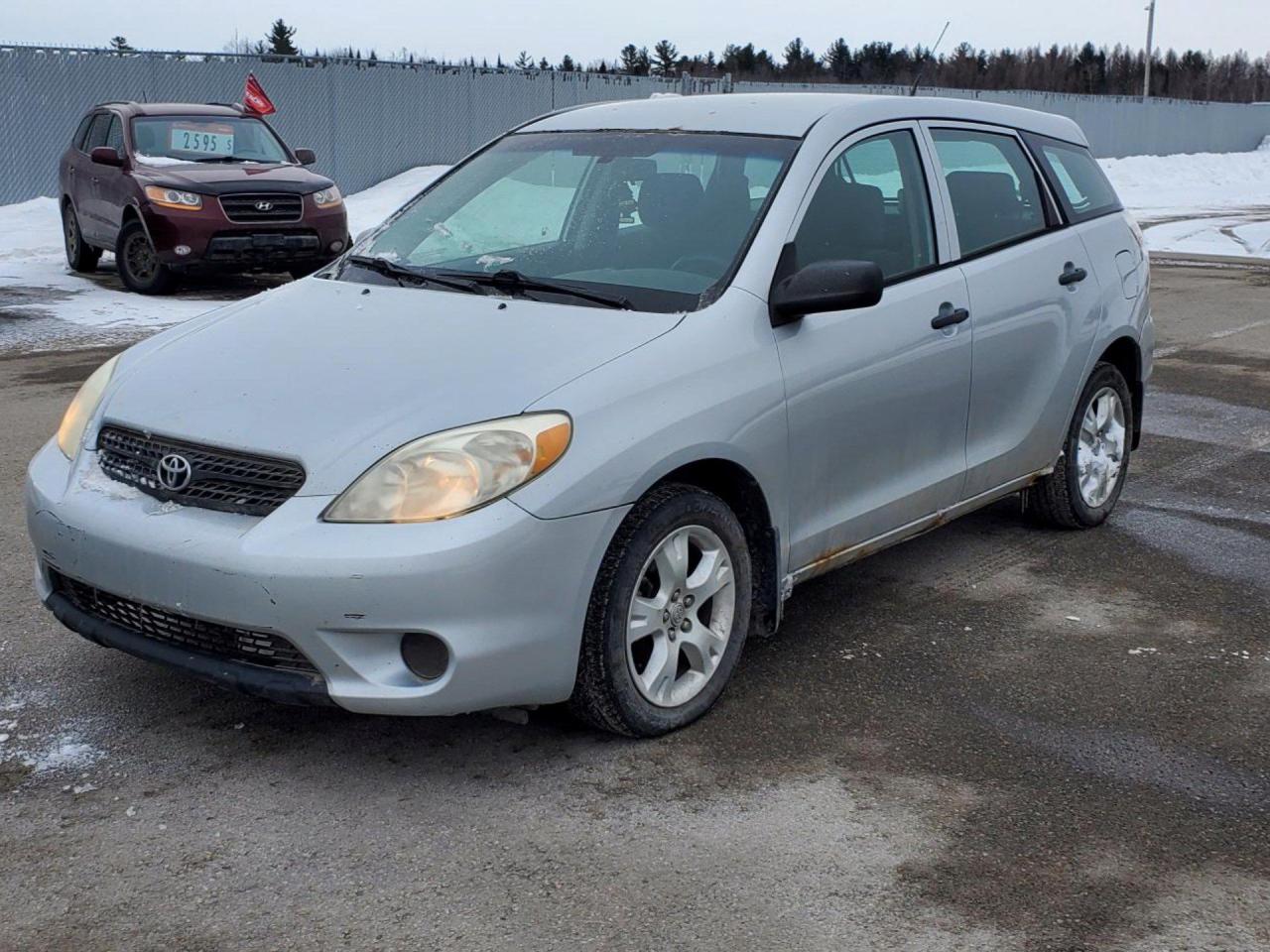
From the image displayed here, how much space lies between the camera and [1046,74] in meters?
92.5

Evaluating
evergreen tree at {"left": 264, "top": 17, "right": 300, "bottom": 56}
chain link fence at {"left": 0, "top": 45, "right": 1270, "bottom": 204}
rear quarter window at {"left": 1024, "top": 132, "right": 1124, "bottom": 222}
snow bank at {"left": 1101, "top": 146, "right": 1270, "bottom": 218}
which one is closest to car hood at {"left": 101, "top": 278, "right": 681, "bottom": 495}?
rear quarter window at {"left": 1024, "top": 132, "right": 1124, "bottom": 222}

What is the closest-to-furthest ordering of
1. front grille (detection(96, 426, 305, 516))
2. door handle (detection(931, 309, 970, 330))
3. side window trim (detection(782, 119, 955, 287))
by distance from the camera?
front grille (detection(96, 426, 305, 516)) < side window trim (detection(782, 119, 955, 287)) < door handle (detection(931, 309, 970, 330))

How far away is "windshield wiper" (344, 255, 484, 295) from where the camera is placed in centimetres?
444

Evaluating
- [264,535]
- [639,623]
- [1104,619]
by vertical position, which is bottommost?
[1104,619]

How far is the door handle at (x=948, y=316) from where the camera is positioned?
15.5 ft

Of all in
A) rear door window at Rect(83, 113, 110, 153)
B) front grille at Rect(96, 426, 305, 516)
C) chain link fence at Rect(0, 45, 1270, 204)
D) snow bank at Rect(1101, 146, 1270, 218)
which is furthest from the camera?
snow bank at Rect(1101, 146, 1270, 218)

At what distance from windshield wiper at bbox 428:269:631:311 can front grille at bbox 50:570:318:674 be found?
1.30 metres

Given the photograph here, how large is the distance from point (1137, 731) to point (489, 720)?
176 cm

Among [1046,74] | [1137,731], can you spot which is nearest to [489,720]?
[1137,731]

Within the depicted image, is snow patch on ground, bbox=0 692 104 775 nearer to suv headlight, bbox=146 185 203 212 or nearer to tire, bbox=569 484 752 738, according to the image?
tire, bbox=569 484 752 738

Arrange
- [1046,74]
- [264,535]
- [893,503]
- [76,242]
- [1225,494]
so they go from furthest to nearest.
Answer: [1046,74]
[76,242]
[1225,494]
[893,503]
[264,535]

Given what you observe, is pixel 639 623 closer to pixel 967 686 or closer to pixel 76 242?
pixel 967 686

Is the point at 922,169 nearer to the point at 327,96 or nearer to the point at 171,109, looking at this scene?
the point at 171,109

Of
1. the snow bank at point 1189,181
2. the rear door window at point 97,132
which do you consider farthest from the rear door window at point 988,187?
the snow bank at point 1189,181
